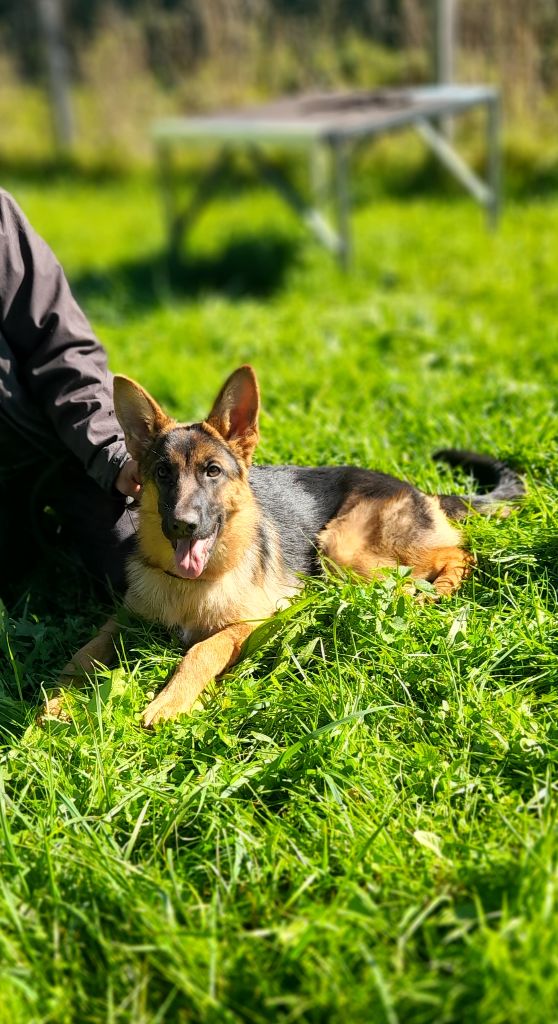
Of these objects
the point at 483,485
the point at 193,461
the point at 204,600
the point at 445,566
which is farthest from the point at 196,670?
the point at 483,485

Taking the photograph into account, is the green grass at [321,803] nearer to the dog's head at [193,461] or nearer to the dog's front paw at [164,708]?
the dog's front paw at [164,708]

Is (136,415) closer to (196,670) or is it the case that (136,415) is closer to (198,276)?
(196,670)

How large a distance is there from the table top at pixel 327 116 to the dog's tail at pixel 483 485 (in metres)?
3.55

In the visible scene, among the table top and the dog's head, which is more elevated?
the table top

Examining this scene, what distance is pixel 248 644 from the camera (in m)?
3.12

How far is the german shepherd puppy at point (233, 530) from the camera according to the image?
120 inches

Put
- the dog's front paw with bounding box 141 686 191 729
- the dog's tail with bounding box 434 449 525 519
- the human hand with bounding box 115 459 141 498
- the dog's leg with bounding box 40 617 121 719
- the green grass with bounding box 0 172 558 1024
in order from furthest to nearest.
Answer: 1. the dog's tail with bounding box 434 449 525 519
2. the human hand with bounding box 115 459 141 498
3. the dog's leg with bounding box 40 617 121 719
4. the dog's front paw with bounding box 141 686 191 729
5. the green grass with bounding box 0 172 558 1024

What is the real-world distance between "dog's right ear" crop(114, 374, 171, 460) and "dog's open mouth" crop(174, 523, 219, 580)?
39 cm

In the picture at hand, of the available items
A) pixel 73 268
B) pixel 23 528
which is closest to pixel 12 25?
pixel 73 268

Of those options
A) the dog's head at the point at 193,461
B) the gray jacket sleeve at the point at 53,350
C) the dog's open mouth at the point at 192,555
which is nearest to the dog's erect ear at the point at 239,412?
the dog's head at the point at 193,461

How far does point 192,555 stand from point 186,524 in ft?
0.47

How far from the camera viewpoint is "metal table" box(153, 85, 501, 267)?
692 cm

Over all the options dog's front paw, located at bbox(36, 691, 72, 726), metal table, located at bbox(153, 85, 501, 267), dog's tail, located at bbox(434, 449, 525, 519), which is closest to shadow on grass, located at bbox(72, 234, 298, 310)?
metal table, located at bbox(153, 85, 501, 267)

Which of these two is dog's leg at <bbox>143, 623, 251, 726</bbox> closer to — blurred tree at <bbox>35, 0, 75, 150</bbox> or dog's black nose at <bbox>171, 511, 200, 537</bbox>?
dog's black nose at <bbox>171, 511, 200, 537</bbox>
